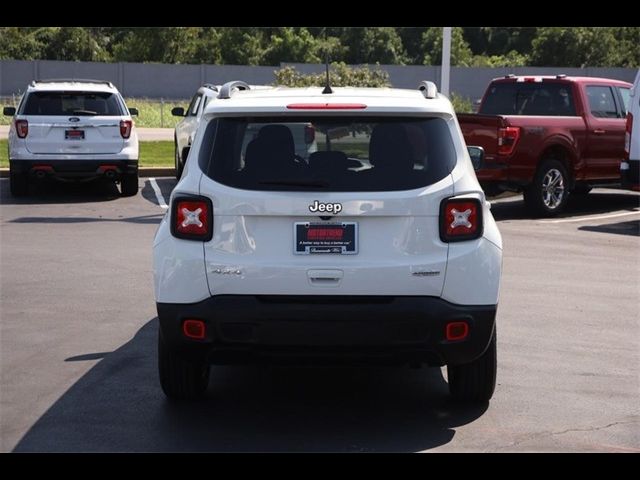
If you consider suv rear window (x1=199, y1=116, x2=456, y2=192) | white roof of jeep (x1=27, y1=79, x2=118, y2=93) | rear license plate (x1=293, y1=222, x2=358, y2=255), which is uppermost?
suv rear window (x1=199, y1=116, x2=456, y2=192)

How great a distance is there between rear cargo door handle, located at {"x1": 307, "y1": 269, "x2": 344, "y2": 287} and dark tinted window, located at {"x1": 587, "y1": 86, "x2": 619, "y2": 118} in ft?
40.1

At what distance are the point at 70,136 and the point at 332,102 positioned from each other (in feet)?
39.6

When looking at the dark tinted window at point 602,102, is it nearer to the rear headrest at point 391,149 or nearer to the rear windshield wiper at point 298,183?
the rear headrest at point 391,149

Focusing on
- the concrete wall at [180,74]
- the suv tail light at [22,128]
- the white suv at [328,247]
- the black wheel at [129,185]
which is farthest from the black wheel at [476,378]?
the concrete wall at [180,74]

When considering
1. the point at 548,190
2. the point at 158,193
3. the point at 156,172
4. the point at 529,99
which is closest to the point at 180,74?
the point at 156,172

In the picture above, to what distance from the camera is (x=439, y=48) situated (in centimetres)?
7412

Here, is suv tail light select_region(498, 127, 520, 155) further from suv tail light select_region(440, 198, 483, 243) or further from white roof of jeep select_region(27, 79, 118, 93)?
suv tail light select_region(440, 198, 483, 243)

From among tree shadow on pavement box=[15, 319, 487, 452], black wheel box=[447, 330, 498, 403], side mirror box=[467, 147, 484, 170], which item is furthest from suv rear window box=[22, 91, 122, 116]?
black wheel box=[447, 330, 498, 403]

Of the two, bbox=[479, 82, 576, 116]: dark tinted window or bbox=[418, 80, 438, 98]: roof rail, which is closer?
bbox=[418, 80, 438, 98]: roof rail

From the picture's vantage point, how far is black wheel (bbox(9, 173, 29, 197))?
1791 centimetres

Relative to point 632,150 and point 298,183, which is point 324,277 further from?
point 632,150

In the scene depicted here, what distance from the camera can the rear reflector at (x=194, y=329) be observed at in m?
6.21
